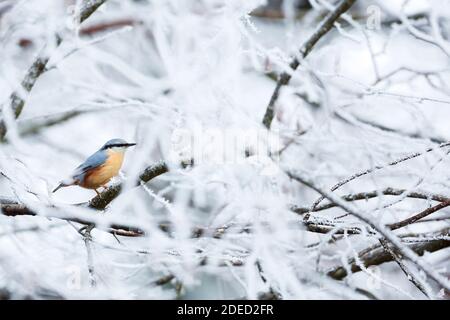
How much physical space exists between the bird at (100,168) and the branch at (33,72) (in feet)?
1.18

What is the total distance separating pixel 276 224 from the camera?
1853mm

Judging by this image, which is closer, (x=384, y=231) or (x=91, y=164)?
(x=384, y=231)

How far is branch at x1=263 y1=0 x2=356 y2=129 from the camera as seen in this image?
2.39 meters

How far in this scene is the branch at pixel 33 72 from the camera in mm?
2680

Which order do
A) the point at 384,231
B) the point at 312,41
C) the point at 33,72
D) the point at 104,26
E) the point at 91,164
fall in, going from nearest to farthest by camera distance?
1. the point at 384,231
2. the point at 312,41
3. the point at 33,72
4. the point at 91,164
5. the point at 104,26

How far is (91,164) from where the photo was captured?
2.88 metres

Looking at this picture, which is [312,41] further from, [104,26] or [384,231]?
[104,26]

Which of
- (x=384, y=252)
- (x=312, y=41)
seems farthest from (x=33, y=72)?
(x=384, y=252)

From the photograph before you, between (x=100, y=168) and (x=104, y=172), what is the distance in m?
0.03

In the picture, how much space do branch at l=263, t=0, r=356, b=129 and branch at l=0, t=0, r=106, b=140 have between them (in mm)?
845

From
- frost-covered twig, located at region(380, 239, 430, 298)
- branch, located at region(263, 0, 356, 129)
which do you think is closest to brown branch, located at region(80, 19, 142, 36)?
branch, located at region(263, 0, 356, 129)
